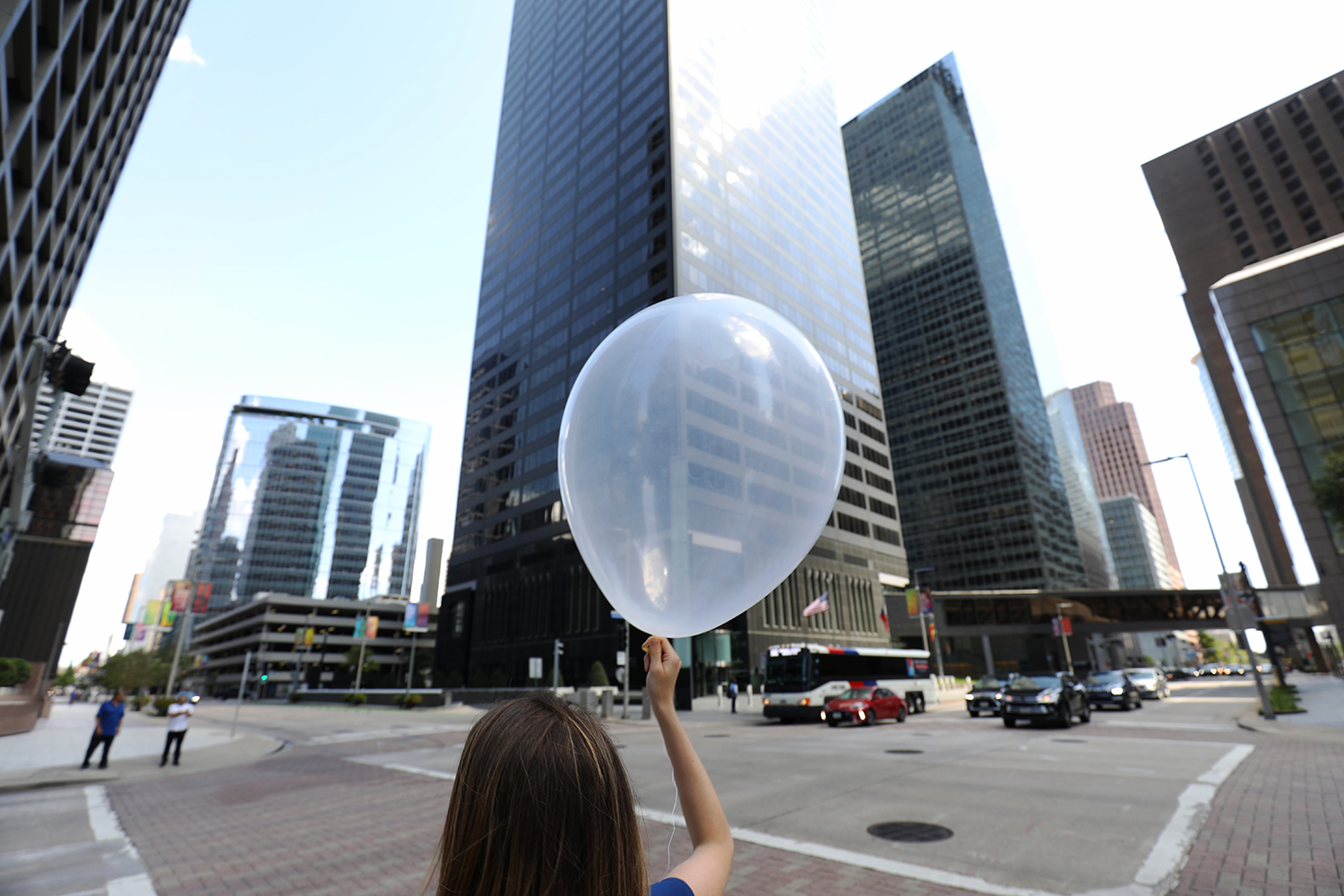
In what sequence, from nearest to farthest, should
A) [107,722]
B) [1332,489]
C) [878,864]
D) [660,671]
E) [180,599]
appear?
[660,671], [878,864], [107,722], [1332,489], [180,599]

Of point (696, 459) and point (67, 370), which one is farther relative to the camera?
point (67, 370)

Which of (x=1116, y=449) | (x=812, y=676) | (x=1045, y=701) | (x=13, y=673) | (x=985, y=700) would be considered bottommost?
(x=985, y=700)

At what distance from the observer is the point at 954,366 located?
10944 centimetres

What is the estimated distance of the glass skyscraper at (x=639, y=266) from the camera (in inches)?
2265

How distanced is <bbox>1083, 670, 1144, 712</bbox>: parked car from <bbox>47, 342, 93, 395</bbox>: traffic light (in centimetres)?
3570

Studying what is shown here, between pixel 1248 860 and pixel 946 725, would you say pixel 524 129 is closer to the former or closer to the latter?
pixel 946 725

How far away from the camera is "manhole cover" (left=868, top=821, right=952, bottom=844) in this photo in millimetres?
7051

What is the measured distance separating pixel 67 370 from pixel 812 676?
995 inches

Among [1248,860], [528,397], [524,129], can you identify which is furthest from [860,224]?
[1248,860]

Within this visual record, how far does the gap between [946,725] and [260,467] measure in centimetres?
14188

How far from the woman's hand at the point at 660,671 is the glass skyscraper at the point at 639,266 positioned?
1792 inches

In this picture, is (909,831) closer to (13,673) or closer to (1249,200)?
(13,673)

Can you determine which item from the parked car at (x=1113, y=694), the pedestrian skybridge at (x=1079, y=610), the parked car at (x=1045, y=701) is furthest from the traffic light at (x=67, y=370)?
the pedestrian skybridge at (x=1079, y=610)

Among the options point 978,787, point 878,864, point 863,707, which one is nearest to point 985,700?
point 863,707
